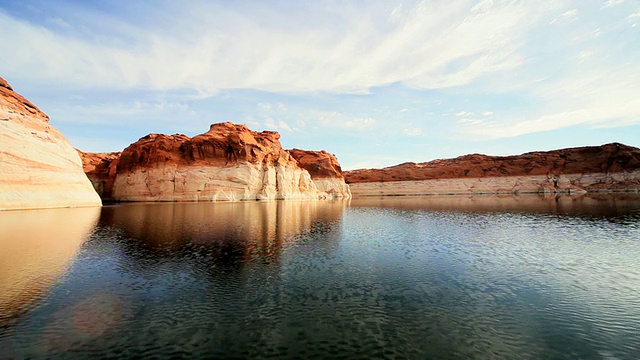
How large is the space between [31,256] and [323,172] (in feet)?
257

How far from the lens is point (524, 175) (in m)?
87.2

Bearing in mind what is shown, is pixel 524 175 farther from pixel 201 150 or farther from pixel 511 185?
pixel 201 150

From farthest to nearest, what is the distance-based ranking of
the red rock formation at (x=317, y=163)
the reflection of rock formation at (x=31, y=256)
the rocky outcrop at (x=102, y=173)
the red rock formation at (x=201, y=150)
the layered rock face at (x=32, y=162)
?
the red rock formation at (x=317, y=163)
the rocky outcrop at (x=102, y=173)
the red rock formation at (x=201, y=150)
the layered rock face at (x=32, y=162)
the reflection of rock formation at (x=31, y=256)

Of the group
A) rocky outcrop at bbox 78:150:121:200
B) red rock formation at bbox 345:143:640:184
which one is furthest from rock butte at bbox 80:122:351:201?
red rock formation at bbox 345:143:640:184

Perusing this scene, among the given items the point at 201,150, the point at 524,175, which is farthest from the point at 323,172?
the point at 524,175

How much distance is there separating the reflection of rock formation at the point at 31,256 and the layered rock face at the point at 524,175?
9470cm

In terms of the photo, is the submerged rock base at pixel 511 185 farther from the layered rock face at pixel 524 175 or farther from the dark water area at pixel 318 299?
the dark water area at pixel 318 299

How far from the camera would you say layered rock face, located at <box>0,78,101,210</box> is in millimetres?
27516

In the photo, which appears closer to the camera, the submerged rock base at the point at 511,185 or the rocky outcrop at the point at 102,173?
the rocky outcrop at the point at 102,173

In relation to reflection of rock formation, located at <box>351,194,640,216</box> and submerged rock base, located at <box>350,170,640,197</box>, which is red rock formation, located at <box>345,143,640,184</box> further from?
reflection of rock formation, located at <box>351,194,640,216</box>

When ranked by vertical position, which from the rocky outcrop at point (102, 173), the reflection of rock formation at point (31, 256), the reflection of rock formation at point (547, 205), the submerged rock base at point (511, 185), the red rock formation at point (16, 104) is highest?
the red rock formation at point (16, 104)

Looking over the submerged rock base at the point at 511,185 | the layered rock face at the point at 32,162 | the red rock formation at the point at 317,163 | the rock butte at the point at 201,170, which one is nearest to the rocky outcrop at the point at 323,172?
the red rock formation at the point at 317,163

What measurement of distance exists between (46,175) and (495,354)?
1638 inches

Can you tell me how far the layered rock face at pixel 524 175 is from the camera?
7581cm
